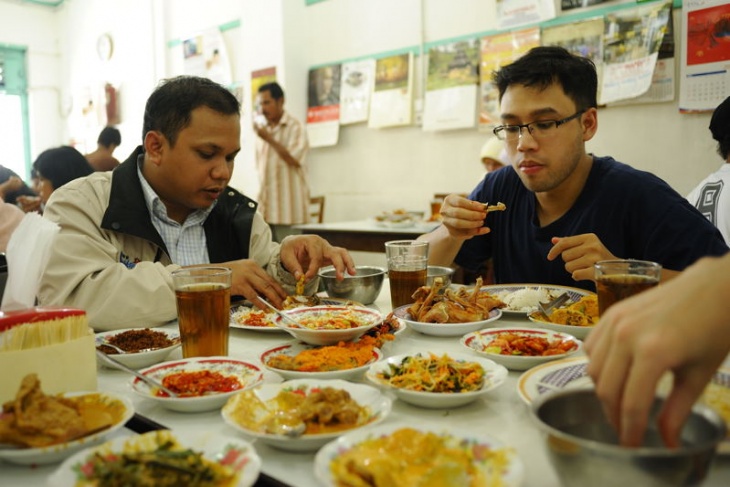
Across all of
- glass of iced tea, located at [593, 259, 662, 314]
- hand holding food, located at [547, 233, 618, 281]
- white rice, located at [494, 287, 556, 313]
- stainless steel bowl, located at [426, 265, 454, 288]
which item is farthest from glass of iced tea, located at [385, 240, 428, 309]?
glass of iced tea, located at [593, 259, 662, 314]

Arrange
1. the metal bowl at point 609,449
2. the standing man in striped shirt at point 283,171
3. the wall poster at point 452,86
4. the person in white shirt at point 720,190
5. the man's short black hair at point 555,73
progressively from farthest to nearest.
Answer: the standing man in striped shirt at point 283,171, the wall poster at point 452,86, the person in white shirt at point 720,190, the man's short black hair at point 555,73, the metal bowl at point 609,449

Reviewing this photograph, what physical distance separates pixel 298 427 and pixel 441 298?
814 millimetres

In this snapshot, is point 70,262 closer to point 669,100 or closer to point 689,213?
point 689,213

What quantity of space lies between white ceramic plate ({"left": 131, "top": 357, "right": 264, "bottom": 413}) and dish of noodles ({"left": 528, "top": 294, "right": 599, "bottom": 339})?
75 cm

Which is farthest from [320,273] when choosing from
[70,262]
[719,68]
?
[719,68]

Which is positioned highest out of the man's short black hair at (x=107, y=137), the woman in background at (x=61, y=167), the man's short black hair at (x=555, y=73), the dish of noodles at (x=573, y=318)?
the man's short black hair at (x=107, y=137)

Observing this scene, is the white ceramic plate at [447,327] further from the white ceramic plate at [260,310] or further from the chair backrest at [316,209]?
the chair backrest at [316,209]

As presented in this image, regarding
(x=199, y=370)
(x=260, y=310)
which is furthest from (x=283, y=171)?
(x=199, y=370)

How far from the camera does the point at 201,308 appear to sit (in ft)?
4.24

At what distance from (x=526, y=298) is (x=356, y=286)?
53 centimetres

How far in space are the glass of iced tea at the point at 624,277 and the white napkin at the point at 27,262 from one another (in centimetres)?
112

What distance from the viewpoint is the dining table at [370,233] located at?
4.39 meters

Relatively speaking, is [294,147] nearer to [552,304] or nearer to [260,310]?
[260,310]

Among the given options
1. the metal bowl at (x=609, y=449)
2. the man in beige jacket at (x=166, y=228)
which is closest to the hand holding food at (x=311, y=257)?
the man in beige jacket at (x=166, y=228)
